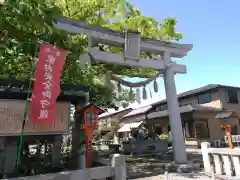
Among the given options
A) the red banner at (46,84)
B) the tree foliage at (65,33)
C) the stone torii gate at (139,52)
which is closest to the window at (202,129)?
the tree foliage at (65,33)

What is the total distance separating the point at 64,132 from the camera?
6309 millimetres

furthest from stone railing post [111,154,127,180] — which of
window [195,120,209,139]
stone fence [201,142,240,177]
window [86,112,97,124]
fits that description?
window [195,120,209,139]

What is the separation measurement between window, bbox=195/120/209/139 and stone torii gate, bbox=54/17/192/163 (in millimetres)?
14573

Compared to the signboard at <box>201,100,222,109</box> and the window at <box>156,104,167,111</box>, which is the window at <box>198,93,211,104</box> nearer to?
the signboard at <box>201,100,222,109</box>

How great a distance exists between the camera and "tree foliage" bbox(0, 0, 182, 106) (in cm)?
445

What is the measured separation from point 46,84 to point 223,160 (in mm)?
7122

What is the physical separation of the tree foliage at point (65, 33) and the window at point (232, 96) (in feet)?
49.4

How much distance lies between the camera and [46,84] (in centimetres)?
542

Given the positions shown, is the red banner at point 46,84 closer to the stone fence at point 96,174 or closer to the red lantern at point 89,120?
the red lantern at point 89,120

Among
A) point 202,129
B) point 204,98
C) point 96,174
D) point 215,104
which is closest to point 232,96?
point 215,104

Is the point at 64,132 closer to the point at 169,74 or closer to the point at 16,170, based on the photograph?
the point at 16,170

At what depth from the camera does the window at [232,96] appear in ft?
84.7

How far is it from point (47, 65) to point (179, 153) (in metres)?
7.37

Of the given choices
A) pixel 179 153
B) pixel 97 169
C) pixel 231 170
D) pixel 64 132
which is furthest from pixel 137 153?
pixel 97 169
